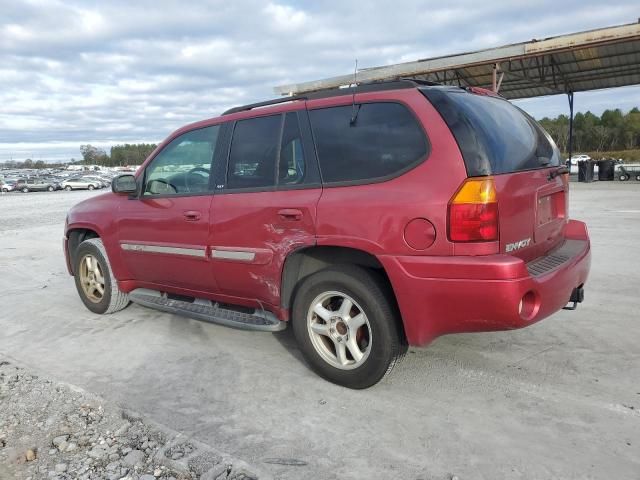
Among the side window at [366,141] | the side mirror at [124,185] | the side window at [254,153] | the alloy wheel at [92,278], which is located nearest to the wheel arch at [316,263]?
the side window at [366,141]

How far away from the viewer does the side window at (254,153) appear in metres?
3.80

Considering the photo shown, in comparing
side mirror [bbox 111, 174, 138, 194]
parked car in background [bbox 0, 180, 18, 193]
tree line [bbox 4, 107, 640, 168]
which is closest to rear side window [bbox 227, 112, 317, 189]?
side mirror [bbox 111, 174, 138, 194]

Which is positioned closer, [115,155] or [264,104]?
[264,104]

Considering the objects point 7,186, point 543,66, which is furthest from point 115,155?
point 543,66

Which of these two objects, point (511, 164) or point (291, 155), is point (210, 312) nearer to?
point (291, 155)

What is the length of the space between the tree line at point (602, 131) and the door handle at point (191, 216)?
71901 mm

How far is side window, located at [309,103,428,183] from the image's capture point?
311cm

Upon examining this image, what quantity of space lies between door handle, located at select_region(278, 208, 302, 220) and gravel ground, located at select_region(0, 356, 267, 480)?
149 centimetres

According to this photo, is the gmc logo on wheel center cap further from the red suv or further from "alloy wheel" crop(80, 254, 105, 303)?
"alloy wheel" crop(80, 254, 105, 303)

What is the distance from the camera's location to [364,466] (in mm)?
2600

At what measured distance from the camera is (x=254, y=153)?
392 centimetres

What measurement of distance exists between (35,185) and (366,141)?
174 feet

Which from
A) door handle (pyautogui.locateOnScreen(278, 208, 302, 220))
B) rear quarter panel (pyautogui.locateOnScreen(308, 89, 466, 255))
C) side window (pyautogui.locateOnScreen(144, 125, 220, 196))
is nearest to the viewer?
rear quarter panel (pyautogui.locateOnScreen(308, 89, 466, 255))

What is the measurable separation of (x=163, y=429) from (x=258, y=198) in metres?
1.63
